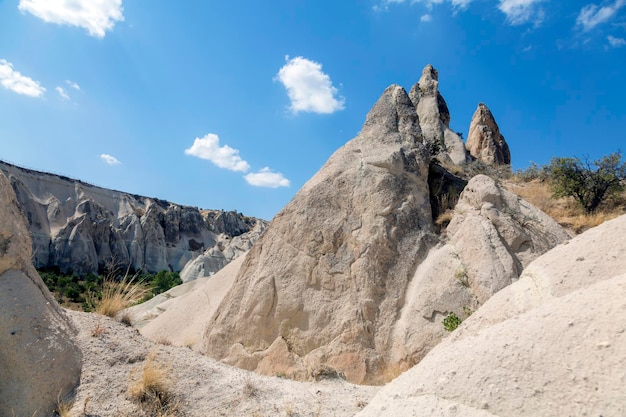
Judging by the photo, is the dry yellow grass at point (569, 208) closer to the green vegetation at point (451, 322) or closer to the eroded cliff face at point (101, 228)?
the green vegetation at point (451, 322)

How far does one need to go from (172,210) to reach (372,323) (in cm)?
5537

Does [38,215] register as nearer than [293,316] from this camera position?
No

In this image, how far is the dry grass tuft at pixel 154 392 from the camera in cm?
434

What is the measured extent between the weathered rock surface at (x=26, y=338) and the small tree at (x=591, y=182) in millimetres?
11760

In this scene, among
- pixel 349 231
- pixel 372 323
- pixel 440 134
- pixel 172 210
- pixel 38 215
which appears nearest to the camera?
pixel 372 323

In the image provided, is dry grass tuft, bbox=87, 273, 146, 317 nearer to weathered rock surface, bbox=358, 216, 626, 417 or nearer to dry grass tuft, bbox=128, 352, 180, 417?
dry grass tuft, bbox=128, 352, 180, 417

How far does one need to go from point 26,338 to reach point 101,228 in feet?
158

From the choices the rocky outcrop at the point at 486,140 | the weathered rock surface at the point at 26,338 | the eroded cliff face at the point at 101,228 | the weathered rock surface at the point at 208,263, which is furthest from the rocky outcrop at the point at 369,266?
the eroded cliff face at the point at 101,228

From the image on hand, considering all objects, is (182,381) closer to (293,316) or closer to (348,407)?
(348,407)

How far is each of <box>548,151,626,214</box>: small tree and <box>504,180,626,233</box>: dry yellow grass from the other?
0.21m

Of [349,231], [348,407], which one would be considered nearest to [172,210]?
[349,231]

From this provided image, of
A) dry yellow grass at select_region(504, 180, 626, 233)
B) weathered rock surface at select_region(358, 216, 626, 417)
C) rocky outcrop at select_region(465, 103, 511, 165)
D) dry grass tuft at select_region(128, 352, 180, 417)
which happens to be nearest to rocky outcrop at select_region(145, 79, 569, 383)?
dry yellow grass at select_region(504, 180, 626, 233)

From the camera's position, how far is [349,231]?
28.4 feet

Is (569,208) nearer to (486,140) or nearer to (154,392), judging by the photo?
(154,392)
